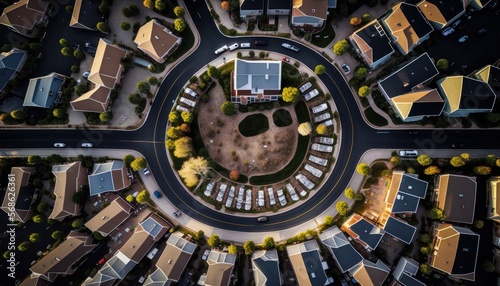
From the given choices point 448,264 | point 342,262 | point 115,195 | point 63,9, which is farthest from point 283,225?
point 63,9

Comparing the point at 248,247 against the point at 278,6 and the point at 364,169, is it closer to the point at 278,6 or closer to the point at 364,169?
the point at 364,169

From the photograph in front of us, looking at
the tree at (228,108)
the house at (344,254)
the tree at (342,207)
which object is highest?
the tree at (228,108)

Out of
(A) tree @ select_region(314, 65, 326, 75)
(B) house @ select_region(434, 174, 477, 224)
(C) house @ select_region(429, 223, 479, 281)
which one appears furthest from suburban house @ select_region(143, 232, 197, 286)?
(B) house @ select_region(434, 174, 477, 224)

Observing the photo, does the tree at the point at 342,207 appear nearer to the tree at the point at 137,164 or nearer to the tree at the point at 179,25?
the tree at the point at 137,164

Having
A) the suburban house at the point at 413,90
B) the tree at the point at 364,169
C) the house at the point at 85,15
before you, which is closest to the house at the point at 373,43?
the suburban house at the point at 413,90

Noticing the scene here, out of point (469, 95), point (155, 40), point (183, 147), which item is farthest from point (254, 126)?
point (469, 95)

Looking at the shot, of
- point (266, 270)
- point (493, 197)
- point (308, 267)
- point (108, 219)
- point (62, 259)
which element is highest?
point (493, 197)

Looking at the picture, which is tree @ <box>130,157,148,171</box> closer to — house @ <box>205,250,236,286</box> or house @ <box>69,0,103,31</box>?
house @ <box>205,250,236,286</box>

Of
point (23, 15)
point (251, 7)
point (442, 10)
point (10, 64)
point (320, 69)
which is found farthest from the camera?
point (23, 15)
